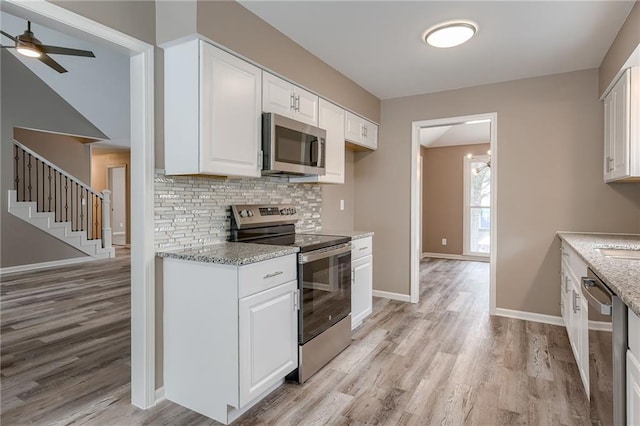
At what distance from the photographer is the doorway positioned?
990 centimetres

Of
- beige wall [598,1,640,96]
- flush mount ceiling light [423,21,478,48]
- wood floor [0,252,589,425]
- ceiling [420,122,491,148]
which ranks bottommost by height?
wood floor [0,252,589,425]

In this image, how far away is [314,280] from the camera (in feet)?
8.01

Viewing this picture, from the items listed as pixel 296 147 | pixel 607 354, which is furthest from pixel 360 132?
pixel 607 354

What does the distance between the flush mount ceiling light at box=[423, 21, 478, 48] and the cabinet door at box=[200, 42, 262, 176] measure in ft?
4.31

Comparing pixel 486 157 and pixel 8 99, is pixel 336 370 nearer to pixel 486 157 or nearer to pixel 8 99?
pixel 486 157

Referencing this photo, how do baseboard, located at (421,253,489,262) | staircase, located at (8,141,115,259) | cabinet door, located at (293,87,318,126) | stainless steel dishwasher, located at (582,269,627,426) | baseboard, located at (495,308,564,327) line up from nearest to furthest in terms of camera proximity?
1. stainless steel dishwasher, located at (582,269,627,426)
2. cabinet door, located at (293,87,318,126)
3. baseboard, located at (495,308,564,327)
4. staircase, located at (8,141,115,259)
5. baseboard, located at (421,253,489,262)

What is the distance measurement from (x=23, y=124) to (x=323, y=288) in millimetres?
6542

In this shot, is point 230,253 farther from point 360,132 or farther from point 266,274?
point 360,132

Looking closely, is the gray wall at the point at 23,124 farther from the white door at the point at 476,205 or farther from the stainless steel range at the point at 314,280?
the white door at the point at 476,205

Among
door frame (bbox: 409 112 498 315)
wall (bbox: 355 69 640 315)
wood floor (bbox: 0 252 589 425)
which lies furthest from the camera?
door frame (bbox: 409 112 498 315)

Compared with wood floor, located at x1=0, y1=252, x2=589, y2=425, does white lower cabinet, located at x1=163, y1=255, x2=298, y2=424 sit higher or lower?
higher

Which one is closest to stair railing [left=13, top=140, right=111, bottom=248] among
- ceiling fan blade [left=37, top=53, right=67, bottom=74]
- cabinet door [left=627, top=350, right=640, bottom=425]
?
ceiling fan blade [left=37, top=53, right=67, bottom=74]

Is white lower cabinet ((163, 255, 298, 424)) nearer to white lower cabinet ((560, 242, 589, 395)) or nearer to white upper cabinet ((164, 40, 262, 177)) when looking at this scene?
white upper cabinet ((164, 40, 262, 177))

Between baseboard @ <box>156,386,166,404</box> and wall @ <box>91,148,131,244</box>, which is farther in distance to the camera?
wall @ <box>91,148,131,244</box>
